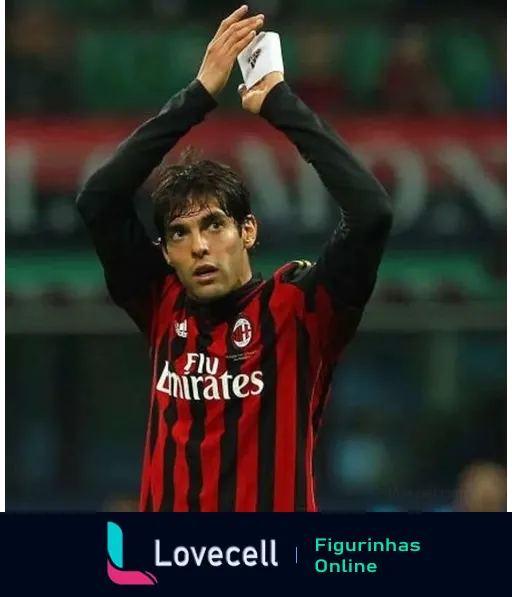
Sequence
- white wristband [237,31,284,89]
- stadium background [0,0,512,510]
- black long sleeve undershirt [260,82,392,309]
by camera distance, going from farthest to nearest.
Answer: stadium background [0,0,512,510] → white wristband [237,31,284,89] → black long sleeve undershirt [260,82,392,309]

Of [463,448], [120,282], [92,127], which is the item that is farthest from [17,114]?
[120,282]

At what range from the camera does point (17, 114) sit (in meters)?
10.9

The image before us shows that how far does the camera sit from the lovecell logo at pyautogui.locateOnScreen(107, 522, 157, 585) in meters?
3.99

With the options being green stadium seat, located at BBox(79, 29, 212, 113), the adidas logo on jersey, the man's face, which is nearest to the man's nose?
the man's face

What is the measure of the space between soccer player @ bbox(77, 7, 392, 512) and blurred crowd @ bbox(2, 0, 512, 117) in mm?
6641

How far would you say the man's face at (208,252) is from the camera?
406 cm

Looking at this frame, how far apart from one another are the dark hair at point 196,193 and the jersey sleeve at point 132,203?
6cm

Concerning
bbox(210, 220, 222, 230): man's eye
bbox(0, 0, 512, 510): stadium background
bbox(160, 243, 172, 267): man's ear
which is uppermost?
bbox(0, 0, 512, 510): stadium background

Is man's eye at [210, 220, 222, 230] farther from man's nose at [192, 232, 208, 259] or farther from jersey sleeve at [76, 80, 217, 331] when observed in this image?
jersey sleeve at [76, 80, 217, 331]

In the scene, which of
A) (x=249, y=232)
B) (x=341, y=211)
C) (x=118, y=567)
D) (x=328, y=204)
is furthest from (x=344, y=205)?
(x=328, y=204)

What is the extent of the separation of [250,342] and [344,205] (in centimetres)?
38

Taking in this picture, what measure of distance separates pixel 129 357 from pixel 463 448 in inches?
82.8

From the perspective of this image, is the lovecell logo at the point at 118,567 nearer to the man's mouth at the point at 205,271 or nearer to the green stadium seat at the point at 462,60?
the man's mouth at the point at 205,271

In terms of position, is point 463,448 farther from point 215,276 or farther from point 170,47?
point 215,276
